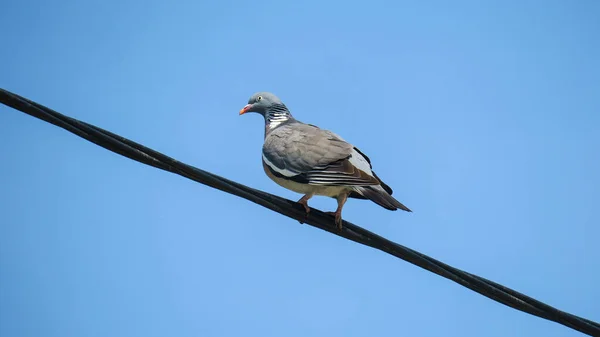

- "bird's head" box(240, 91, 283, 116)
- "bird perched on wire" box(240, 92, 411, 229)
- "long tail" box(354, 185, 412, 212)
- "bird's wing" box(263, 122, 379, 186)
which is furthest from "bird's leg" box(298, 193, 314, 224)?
"bird's head" box(240, 91, 283, 116)

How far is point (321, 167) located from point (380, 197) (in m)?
0.68

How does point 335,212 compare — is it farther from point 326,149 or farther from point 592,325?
point 592,325

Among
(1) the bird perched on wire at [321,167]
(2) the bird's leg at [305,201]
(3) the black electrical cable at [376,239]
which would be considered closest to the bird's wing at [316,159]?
(1) the bird perched on wire at [321,167]

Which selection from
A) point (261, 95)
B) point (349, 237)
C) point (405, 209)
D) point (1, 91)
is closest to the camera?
point (1, 91)

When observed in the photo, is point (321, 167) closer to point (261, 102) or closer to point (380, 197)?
point (380, 197)

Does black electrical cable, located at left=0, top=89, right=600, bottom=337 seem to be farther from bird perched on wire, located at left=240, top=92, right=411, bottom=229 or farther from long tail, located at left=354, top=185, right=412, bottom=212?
bird perched on wire, located at left=240, top=92, right=411, bottom=229

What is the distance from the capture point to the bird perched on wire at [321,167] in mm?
6160

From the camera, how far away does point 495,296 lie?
4.91m

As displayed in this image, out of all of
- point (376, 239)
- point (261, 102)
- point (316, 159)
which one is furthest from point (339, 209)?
point (261, 102)

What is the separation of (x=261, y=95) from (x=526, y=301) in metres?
4.59

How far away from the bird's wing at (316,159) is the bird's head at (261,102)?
1.27 meters

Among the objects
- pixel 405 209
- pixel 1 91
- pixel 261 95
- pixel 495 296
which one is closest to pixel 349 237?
pixel 405 209

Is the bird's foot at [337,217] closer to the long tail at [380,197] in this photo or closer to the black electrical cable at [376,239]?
the long tail at [380,197]

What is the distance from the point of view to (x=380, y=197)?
19.8ft
